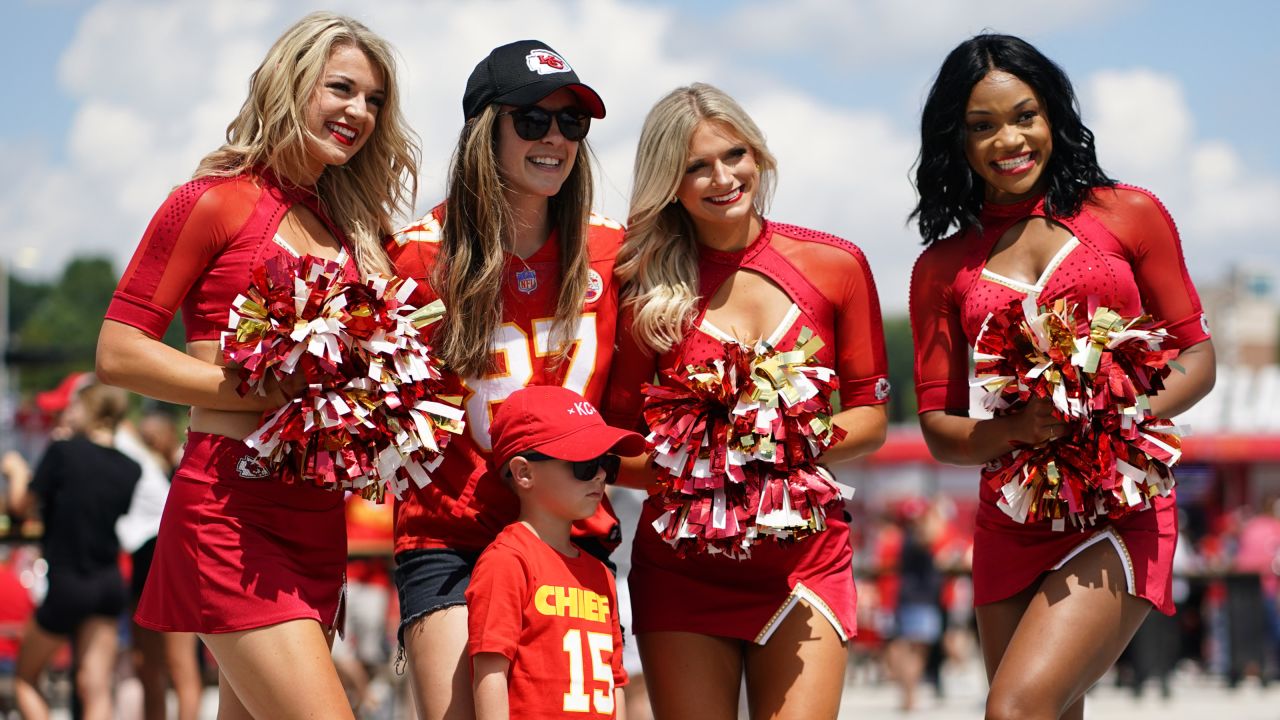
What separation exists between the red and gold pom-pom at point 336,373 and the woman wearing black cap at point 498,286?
0.66ft

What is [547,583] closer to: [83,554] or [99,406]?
[83,554]

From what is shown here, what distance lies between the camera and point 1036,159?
13.4ft

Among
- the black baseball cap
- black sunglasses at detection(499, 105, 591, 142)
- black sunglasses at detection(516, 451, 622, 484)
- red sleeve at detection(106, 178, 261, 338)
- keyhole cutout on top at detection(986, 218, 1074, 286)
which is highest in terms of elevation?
the black baseball cap

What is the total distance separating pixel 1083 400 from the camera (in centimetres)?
371

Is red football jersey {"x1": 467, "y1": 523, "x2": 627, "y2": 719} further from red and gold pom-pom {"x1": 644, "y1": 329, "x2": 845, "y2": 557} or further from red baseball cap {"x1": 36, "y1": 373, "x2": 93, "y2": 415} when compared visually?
red baseball cap {"x1": 36, "y1": 373, "x2": 93, "y2": 415}

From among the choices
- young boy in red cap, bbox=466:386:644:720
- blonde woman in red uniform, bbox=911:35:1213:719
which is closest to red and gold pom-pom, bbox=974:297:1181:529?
blonde woman in red uniform, bbox=911:35:1213:719

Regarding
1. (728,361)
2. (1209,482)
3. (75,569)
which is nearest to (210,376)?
(728,361)

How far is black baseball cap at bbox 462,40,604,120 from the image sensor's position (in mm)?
3807

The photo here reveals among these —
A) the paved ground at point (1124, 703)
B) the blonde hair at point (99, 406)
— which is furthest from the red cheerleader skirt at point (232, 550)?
the paved ground at point (1124, 703)

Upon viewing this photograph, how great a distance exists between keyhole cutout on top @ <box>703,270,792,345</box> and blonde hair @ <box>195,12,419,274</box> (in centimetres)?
95

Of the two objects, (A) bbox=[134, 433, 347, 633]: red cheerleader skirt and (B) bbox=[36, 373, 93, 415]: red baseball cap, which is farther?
(B) bbox=[36, 373, 93, 415]: red baseball cap

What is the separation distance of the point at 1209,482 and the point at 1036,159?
23753 millimetres

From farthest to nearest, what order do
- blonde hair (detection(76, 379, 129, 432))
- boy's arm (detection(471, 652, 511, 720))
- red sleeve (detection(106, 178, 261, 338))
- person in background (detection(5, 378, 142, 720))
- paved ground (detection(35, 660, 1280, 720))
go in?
paved ground (detection(35, 660, 1280, 720)) → blonde hair (detection(76, 379, 129, 432)) → person in background (detection(5, 378, 142, 720)) → red sleeve (detection(106, 178, 261, 338)) → boy's arm (detection(471, 652, 511, 720))

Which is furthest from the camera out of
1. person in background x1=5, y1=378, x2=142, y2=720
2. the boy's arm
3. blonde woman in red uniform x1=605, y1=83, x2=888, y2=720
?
person in background x1=5, y1=378, x2=142, y2=720
